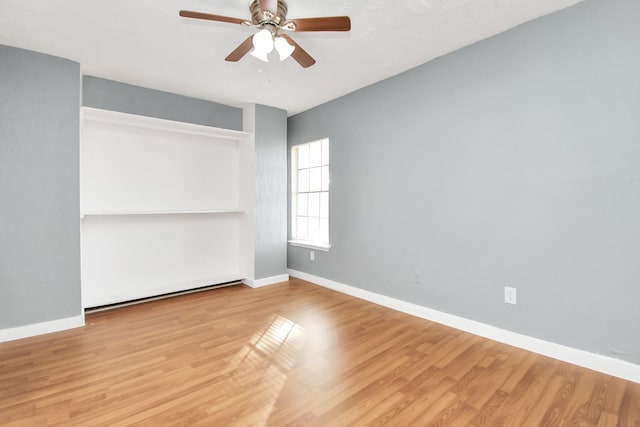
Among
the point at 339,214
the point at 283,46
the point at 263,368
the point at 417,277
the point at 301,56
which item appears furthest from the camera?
the point at 339,214

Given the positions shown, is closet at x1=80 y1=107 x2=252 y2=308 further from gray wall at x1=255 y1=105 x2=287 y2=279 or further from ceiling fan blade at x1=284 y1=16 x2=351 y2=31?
ceiling fan blade at x1=284 y1=16 x2=351 y2=31

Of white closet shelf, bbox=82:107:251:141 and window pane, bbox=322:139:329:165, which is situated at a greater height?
white closet shelf, bbox=82:107:251:141

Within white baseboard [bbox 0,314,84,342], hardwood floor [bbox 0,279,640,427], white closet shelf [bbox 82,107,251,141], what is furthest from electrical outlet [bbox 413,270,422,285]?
white baseboard [bbox 0,314,84,342]

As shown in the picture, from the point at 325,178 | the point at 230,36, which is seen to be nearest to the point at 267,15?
the point at 230,36

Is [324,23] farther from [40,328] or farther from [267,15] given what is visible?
[40,328]

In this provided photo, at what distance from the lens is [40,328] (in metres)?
2.77

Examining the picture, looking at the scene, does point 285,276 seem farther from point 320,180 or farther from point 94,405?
point 94,405

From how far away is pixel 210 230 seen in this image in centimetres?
432

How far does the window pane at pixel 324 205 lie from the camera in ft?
14.2

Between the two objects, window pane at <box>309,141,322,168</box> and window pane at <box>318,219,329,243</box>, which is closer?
window pane at <box>318,219,329,243</box>

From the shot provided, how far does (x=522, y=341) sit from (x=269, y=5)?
3095 mm

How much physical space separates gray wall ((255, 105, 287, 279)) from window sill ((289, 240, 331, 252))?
0.79 feet

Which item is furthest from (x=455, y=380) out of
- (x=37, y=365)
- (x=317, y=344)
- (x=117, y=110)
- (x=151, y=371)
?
(x=117, y=110)

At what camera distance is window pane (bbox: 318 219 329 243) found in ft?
14.3
